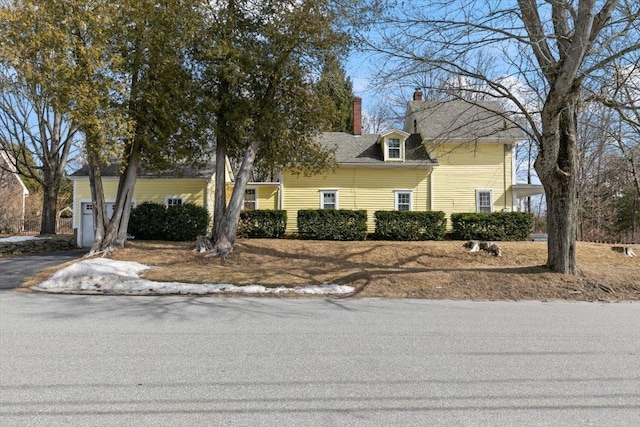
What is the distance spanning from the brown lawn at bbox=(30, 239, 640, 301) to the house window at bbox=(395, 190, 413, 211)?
5.20m

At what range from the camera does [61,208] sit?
38156mm

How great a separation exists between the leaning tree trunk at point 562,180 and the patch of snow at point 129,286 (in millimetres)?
5601

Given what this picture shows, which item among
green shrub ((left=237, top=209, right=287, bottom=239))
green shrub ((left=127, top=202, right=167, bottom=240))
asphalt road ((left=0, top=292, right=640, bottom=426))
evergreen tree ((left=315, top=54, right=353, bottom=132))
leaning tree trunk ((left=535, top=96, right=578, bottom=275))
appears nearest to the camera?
asphalt road ((left=0, top=292, right=640, bottom=426))

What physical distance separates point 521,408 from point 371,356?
187cm

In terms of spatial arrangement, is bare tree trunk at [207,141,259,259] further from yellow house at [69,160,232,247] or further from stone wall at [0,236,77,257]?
stone wall at [0,236,77,257]

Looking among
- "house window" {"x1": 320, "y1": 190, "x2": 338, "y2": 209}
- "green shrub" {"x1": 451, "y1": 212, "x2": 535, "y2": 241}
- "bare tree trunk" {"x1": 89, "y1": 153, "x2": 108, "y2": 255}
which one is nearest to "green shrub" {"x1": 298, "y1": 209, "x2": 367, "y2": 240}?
"house window" {"x1": 320, "y1": 190, "x2": 338, "y2": 209}

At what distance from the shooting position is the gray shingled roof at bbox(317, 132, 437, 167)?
73.7 feet

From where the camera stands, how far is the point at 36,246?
63.2 ft

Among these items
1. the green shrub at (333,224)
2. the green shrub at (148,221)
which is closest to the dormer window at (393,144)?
the green shrub at (333,224)

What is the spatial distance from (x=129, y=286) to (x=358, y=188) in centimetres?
1434

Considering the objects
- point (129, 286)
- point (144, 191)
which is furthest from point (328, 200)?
point (129, 286)

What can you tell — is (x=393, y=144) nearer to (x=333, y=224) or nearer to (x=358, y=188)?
(x=358, y=188)

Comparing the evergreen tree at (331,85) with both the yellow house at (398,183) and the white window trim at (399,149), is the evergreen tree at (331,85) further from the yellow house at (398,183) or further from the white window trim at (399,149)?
the white window trim at (399,149)

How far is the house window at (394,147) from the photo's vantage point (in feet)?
74.8
